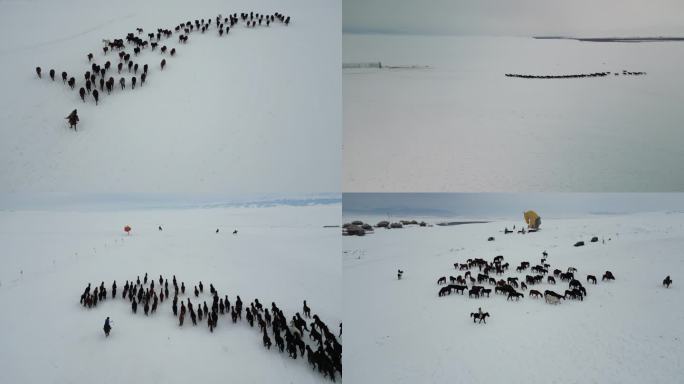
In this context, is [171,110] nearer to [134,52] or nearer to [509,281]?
[134,52]

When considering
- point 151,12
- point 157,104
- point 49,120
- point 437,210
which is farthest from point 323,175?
point 151,12

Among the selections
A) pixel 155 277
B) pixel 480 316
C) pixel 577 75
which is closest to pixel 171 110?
pixel 155 277

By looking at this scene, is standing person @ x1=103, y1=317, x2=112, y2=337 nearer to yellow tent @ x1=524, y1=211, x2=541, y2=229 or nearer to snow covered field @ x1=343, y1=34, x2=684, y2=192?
snow covered field @ x1=343, y1=34, x2=684, y2=192

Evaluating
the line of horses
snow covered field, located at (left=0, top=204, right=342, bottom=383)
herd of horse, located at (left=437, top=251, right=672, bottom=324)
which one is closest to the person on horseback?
snow covered field, located at (left=0, top=204, right=342, bottom=383)

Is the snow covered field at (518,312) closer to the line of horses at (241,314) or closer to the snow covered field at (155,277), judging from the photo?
the line of horses at (241,314)

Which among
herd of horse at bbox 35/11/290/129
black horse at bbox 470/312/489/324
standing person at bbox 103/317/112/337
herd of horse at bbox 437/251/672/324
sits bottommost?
black horse at bbox 470/312/489/324

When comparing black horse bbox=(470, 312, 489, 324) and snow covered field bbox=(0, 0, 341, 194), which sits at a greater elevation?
snow covered field bbox=(0, 0, 341, 194)

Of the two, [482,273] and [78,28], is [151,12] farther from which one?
[482,273]

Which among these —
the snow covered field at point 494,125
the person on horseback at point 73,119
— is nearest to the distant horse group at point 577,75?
the snow covered field at point 494,125
